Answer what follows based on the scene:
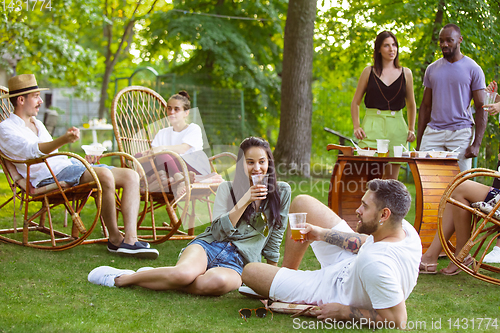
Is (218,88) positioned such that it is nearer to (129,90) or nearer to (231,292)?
(129,90)

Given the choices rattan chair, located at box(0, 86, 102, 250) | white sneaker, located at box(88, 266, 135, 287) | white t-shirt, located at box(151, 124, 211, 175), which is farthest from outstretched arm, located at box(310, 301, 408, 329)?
white t-shirt, located at box(151, 124, 211, 175)

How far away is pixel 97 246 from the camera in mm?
3768

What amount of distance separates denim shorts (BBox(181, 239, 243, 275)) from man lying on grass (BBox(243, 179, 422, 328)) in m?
0.30

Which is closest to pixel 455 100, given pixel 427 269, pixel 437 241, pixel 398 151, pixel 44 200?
pixel 398 151

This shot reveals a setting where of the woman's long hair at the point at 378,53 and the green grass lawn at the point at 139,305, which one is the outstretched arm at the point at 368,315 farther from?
the woman's long hair at the point at 378,53

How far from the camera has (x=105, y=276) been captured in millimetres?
2707

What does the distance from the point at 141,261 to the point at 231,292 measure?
0.90m

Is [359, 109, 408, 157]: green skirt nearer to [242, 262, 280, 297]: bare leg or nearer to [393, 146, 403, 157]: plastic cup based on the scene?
[393, 146, 403, 157]: plastic cup

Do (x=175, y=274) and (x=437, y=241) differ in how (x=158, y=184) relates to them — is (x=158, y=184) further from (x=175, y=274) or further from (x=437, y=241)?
(x=437, y=241)

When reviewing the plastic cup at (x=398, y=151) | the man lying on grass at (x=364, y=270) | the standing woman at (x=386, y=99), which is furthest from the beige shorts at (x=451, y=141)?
the man lying on grass at (x=364, y=270)

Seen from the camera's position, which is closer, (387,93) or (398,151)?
(398,151)

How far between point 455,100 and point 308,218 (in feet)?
6.59

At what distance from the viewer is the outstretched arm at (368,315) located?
1930 mm

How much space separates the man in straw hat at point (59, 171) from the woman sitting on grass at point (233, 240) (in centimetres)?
69
